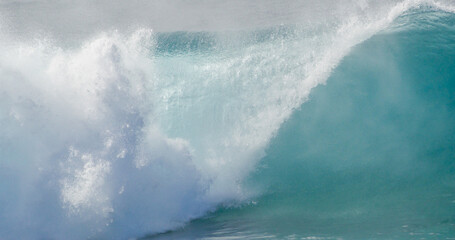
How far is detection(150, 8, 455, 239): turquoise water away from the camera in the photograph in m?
4.72

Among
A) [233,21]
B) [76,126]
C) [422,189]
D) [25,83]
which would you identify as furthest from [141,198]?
[233,21]

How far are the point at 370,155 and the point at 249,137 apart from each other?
1349 millimetres

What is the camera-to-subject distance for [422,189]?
5352 mm

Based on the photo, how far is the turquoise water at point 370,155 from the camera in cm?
472

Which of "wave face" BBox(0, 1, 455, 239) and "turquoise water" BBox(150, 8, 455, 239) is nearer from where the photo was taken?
"turquoise water" BBox(150, 8, 455, 239)

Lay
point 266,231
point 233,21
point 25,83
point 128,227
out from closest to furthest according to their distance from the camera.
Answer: point 266,231 → point 128,227 → point 25,83 → point 233,21

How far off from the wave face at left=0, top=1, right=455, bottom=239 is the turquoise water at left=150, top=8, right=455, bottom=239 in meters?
0.02

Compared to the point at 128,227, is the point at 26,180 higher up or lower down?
higher up

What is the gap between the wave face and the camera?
487cm

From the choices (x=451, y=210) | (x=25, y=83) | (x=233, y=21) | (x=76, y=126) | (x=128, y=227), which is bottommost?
(x=451, y=210)

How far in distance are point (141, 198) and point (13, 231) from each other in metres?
1.17

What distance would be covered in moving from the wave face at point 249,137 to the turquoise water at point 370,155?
2 cm

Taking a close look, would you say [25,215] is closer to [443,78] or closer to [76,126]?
[76,126]

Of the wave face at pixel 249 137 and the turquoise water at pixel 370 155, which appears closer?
the turquoise water at pixel 370 155
